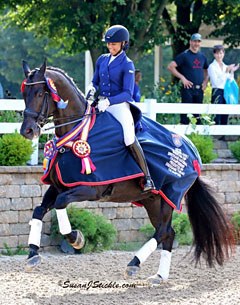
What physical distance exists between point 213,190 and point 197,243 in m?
0.67

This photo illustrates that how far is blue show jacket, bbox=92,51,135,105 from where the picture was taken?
371 inches

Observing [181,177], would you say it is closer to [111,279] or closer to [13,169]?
[111,279]

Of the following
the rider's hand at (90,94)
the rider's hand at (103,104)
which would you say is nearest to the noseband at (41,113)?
the rider's hand at (103,104)

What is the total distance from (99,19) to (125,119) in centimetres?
725

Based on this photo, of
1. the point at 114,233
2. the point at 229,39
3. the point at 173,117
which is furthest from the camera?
the point at 229,39

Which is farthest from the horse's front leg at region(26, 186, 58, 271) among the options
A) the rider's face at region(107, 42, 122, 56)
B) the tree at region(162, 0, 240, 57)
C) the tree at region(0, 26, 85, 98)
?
the tree at region(0, 26, 85, 98)

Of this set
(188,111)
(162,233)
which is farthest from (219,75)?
(162,233)

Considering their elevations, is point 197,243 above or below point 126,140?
below

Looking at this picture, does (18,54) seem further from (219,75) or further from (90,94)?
(90,94)

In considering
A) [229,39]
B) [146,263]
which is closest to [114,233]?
[146,263]

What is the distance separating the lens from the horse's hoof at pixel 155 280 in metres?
9.85

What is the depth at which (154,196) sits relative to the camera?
10.3m

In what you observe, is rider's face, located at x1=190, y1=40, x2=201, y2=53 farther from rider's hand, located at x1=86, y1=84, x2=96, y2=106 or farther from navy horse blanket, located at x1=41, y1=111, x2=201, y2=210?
rider's hand, located at x1=86, y1=84, x2=96, y2=106

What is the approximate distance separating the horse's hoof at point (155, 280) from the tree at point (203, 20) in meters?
8.66
